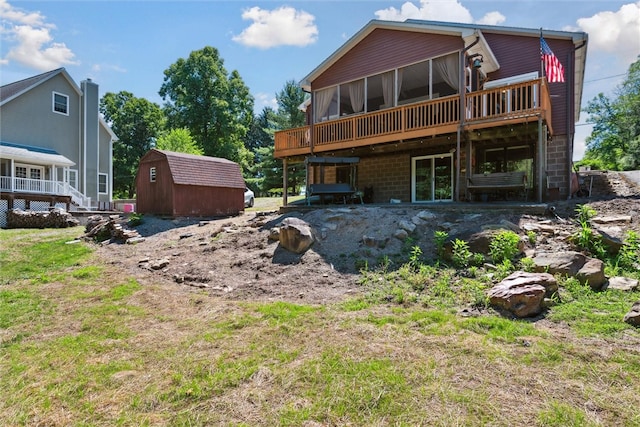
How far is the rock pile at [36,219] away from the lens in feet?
47.5

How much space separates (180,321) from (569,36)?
44.4ft

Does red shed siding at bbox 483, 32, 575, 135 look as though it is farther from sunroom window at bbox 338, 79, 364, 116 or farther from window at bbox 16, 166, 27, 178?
window at bbox 16, 166, 27, 178

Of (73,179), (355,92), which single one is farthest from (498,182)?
(73,179)

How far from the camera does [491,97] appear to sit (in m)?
9.67

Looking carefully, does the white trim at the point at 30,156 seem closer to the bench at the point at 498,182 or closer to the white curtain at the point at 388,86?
the white curtain at the point at 388,86

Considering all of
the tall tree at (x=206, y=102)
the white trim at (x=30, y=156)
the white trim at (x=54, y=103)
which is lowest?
the white trim at (x=30, y=156)

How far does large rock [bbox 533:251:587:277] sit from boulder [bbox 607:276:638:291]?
0.38m

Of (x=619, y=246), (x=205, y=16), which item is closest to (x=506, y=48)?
(x=619, y=246)

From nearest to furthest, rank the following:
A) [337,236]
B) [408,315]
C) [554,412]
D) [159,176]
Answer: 1. [554,412]
2. [408,315]
3. [337,236]
4. [159,176]

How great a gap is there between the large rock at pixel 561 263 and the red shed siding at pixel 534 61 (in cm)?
805

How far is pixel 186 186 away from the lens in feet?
48.9

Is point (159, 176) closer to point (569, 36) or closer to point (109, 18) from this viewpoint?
point (109, 18)

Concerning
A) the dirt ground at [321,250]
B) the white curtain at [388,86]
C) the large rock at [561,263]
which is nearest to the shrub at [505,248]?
the large rock at [561,263]

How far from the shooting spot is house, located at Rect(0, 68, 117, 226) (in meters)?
17.2
